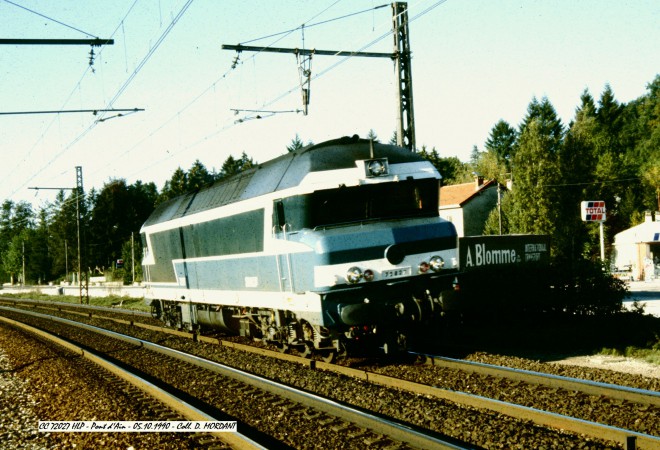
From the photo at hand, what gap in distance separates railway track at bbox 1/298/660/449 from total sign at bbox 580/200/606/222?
16.9 meters

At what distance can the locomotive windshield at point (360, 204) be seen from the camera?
421 inches

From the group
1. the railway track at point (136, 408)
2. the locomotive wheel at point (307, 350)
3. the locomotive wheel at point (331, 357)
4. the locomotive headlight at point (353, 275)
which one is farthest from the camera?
the locomotive wheel at point (307, 350)

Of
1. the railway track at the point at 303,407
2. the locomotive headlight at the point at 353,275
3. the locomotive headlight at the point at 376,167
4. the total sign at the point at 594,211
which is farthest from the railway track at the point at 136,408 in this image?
the total sign at the point at 594,211

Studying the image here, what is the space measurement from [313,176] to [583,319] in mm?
7432

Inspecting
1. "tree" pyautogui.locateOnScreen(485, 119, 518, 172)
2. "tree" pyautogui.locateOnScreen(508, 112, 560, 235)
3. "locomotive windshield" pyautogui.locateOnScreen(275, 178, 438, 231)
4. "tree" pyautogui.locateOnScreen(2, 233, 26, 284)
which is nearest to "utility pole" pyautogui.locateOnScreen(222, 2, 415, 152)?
"locomotive windshield" pyautogui.locateOnScreen(275, 178, 438, 231)

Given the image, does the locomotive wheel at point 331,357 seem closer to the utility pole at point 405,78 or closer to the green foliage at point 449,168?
the utility pole at point 405,78

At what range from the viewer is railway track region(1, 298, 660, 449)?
6.32 metres

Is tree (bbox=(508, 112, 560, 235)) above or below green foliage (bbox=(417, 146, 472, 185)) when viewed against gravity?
below

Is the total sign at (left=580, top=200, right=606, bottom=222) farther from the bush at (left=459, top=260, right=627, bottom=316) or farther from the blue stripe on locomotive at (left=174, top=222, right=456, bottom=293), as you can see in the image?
the blue stripe on locomotive at (left=174, top=222, right=456, bottom=293)

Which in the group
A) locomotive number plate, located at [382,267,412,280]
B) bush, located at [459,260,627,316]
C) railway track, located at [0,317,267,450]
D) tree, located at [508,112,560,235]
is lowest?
railway track, located at [0,317,267,450]

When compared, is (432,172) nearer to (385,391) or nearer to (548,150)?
(385,391)

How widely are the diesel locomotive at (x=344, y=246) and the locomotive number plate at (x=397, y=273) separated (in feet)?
0.06

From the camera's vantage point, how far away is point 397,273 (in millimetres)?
10508

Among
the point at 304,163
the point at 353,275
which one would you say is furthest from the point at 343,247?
the point at 304,163
